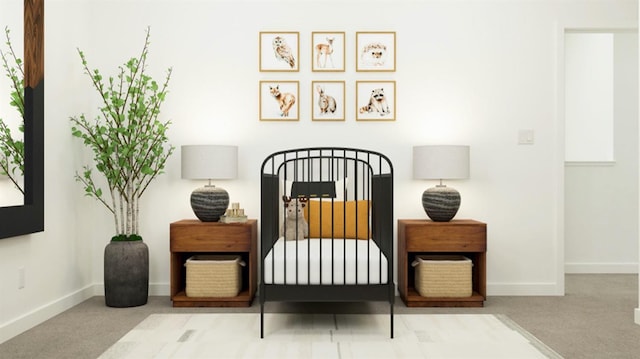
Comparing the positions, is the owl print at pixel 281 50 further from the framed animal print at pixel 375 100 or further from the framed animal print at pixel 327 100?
the framed animal print at pixel 375 100

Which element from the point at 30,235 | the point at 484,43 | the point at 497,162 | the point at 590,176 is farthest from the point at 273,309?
the point at 590,176

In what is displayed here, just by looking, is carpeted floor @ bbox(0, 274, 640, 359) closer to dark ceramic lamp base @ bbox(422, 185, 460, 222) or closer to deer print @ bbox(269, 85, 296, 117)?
dark ceramic lamp base @ bbox(422, 185, 460, 222)

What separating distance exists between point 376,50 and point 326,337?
2249 mm

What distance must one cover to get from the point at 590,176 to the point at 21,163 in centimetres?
477

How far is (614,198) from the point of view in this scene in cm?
489

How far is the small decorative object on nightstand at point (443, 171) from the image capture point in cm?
355

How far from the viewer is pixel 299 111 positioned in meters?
3.93

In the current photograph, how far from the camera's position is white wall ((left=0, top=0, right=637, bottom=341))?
3920 mm

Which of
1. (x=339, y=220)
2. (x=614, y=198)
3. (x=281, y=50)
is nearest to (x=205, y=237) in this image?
(x=339, y=220)

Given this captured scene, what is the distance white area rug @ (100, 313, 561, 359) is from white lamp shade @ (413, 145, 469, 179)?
0.97m

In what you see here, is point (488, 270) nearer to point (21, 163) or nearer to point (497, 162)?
point (497, 162)

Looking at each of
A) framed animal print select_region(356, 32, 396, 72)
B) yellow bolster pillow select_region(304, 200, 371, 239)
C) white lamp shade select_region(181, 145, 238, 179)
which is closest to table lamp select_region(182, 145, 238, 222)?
white lamp shade select_region(181, 145, 238, 179)

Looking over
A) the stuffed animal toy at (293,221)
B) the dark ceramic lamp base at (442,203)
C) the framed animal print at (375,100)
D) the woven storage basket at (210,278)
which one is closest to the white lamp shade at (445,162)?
the dark ceramic lamp base at (442,203)

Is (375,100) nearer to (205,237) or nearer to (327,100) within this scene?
(327,100)
